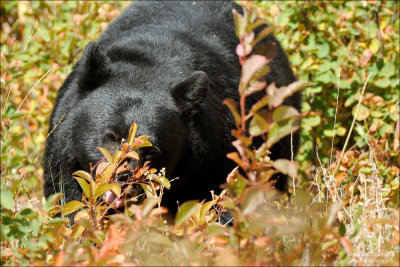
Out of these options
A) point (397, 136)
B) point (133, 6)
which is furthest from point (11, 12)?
point (397, 136)

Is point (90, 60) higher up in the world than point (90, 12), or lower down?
higher up

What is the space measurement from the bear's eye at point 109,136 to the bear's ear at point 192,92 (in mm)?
518

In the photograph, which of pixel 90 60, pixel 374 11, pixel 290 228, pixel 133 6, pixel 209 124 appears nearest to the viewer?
pixel 290 228

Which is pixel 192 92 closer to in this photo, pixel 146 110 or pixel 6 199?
pixel 146 110

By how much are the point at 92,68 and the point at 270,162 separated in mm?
1505

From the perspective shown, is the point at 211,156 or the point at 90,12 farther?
the point at 90,12

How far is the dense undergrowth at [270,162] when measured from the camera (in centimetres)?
185

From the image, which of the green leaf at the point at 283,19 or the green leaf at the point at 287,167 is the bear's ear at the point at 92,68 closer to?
the green leaf at the point at 287,167

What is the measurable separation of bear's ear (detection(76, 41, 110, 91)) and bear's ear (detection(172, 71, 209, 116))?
465 millimetres

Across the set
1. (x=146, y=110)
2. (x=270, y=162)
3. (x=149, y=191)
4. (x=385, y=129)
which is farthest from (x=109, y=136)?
(x=385, y=129)

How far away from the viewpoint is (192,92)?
364cm

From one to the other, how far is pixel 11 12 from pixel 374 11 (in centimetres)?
560

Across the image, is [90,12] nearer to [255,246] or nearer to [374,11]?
[374,11]

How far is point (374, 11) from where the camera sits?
5.51m
